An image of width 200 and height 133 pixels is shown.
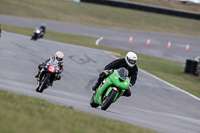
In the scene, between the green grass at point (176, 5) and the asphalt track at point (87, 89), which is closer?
the asphalt track at point (87, 89)

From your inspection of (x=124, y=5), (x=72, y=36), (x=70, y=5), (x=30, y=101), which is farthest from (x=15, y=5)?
(x=30, y=101)

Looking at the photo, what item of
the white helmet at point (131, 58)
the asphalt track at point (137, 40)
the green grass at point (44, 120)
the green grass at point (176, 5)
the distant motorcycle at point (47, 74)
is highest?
the green grass at point (176, 5)

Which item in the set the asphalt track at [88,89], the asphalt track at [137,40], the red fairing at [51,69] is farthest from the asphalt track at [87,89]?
the asphalt track at [137,40]

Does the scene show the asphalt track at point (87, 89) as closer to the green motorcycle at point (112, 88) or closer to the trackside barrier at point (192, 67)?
the green motorcycle at point (112, 88)

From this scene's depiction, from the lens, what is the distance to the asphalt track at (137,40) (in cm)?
3234

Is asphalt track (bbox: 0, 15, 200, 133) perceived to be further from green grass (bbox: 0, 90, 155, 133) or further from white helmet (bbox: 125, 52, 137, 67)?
green grass (bbox: 0, 90, 155, 133)

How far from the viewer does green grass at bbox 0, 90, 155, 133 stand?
4883mm

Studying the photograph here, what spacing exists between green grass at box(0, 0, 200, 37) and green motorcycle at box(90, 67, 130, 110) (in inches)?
1424

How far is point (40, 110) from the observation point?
648cm

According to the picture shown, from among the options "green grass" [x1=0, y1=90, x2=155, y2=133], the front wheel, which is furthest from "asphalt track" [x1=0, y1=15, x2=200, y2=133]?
"green grass" [x1=0, y1=90, x2=155, y2=133]

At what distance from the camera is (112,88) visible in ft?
30.2

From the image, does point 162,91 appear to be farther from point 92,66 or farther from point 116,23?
point 116,23

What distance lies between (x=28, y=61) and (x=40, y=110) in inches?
416

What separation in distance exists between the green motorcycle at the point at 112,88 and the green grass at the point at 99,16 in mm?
36178
